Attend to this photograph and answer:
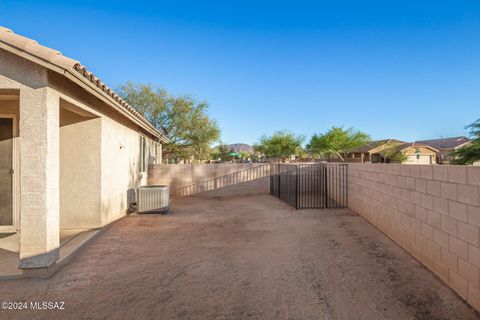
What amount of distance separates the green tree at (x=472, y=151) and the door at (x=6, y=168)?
19631 millimetres

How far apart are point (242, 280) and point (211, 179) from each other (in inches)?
306

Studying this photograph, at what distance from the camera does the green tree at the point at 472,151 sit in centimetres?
1309

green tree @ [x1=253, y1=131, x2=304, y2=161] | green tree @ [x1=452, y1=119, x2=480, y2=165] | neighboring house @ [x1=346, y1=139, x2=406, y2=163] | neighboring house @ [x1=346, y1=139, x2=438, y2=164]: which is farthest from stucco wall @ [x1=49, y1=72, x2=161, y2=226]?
neighboring house @ [x1=346, y1=139, x2=406, y2=163]

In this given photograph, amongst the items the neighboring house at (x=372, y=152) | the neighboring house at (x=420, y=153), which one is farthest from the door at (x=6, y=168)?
the neighboring house at (x=420, y=153)

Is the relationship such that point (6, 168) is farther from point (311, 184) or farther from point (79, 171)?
point (311, 184)

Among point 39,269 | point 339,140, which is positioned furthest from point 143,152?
point 339,140

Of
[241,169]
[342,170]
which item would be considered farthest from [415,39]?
[241,169]

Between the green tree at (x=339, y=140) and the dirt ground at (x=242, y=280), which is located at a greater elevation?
the green tree at (x=339, y=140)

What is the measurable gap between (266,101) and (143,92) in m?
17.9

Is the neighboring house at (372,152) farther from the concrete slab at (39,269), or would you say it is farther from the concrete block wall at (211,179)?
the concrete slab at (39,269)

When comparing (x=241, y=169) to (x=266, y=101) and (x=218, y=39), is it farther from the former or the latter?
(x=266, y=101)

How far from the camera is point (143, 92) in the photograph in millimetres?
18266

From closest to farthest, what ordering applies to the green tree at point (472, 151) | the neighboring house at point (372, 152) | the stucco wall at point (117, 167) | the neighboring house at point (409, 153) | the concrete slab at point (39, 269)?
the concrete slab at point (39, 269), the stucco wall at point (117, 167), the green tree at point (472, 151), the neighboring house at point (409, 153), the neighboring house at point (372, 152)

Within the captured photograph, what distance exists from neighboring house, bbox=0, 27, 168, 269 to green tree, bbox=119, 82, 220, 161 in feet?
32.9
